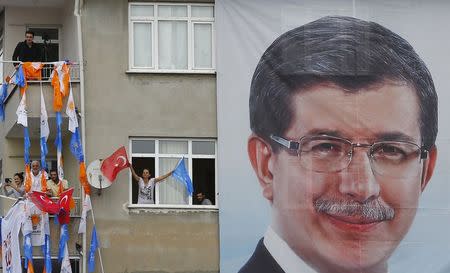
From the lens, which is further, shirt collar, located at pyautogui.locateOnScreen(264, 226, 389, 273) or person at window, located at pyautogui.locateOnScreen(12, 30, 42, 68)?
A: person at window, located at pyautogui.locateOnScreen(12, 30, 42, 68)

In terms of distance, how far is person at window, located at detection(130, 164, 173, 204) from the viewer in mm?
34969

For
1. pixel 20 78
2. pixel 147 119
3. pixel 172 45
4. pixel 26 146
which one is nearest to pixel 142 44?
pixel 172 45

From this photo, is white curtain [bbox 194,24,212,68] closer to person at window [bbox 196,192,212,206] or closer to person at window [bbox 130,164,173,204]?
person at window [bbox 130,164,173,204]

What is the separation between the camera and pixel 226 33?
117 ft

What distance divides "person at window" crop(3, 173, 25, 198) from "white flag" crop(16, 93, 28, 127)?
1622 mm

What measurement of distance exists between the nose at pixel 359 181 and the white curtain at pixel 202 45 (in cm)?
433

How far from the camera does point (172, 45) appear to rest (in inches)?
1416

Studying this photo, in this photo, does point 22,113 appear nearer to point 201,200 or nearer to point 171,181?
Result: point 171,181

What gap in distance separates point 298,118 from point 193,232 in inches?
149

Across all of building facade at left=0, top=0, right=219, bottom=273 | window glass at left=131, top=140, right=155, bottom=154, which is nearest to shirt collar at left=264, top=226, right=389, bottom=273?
building facade at left=0, top=0, right=219, bottom=273

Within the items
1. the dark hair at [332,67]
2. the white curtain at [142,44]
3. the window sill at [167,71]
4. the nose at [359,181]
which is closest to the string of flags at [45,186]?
the window sill at [167,71]

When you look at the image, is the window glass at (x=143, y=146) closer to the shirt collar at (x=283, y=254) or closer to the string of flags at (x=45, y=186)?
the string of flags at (x=45, y=186)

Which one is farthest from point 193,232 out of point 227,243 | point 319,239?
point 319,239

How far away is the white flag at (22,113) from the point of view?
113ft
